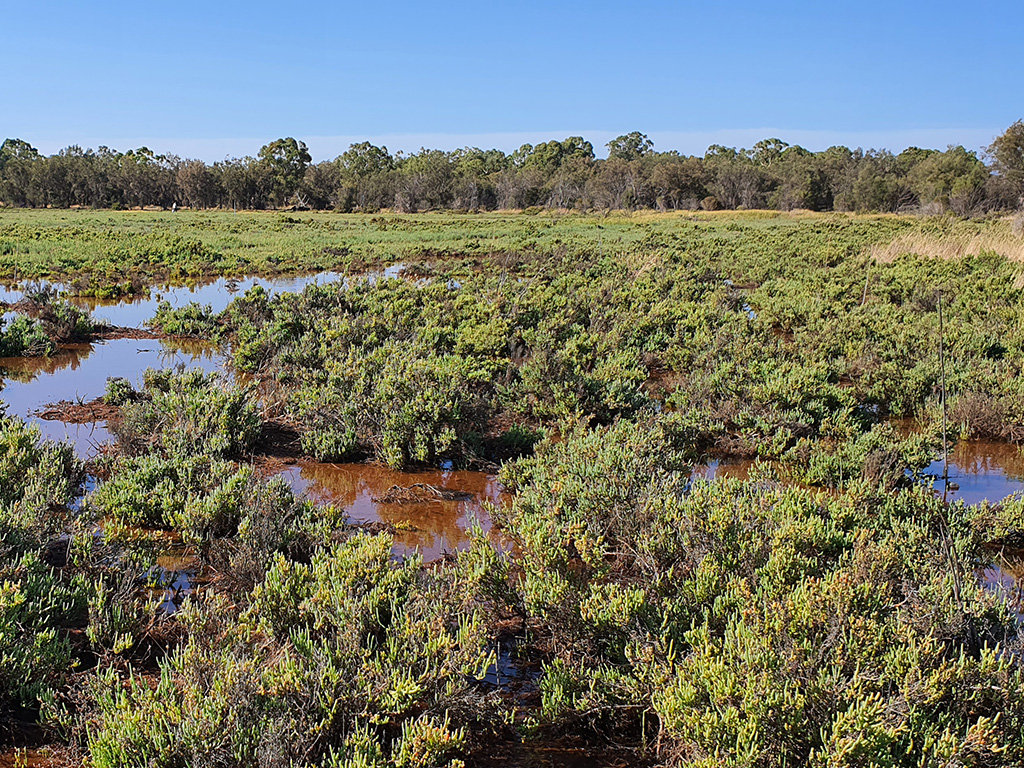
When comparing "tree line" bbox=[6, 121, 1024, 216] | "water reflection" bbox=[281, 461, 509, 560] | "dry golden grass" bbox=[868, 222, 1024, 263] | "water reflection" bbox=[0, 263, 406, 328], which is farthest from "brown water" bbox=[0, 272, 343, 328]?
"tree line" bbox=[6, 121, 1024, 216]

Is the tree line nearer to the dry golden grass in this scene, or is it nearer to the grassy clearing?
the grassy clearing

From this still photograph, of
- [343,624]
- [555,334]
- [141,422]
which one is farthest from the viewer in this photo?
[555,334]

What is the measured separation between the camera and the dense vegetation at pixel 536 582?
9.35 ft

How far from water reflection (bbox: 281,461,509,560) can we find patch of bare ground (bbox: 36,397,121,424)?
281cm

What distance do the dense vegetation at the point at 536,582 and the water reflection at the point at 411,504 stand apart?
235mm

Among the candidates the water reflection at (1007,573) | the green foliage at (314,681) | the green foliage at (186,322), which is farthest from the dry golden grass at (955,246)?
the green foliage at (314,681)

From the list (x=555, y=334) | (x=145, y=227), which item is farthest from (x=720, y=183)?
(x=555, y=334)

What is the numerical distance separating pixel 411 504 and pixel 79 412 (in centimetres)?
468

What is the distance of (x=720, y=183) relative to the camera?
268 feet

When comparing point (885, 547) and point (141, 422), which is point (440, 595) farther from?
point (141, 422)

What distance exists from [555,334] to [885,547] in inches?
313

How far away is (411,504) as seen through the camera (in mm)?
6270

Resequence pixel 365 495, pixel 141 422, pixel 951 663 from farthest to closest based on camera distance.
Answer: pixel 141 422 → pixel 365 495 → pixel 951 663

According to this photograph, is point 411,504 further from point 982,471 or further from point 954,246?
point 954,246
